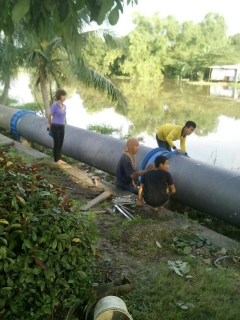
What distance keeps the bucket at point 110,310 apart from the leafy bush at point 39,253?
0.16 meters

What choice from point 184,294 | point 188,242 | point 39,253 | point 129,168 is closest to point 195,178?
point 129,168

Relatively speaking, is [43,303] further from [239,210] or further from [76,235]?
[239,210]

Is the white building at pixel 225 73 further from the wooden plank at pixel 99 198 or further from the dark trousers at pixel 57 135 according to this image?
the wooden plank at pixel 99 198

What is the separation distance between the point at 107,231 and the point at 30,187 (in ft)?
6.43

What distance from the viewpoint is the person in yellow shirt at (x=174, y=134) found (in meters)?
6.04

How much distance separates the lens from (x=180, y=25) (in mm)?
57938

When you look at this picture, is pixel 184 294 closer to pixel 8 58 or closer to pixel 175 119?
pixel 8 58

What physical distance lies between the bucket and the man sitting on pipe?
2.83 metres

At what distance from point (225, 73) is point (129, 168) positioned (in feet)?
147

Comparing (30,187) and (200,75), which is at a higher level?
(200,75)

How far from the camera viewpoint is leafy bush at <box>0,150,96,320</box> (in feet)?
7.57

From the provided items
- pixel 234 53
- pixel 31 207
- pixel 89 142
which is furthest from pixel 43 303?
pixel 234 53

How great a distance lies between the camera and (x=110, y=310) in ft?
8.63

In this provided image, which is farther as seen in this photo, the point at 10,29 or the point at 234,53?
the point at 234,53
